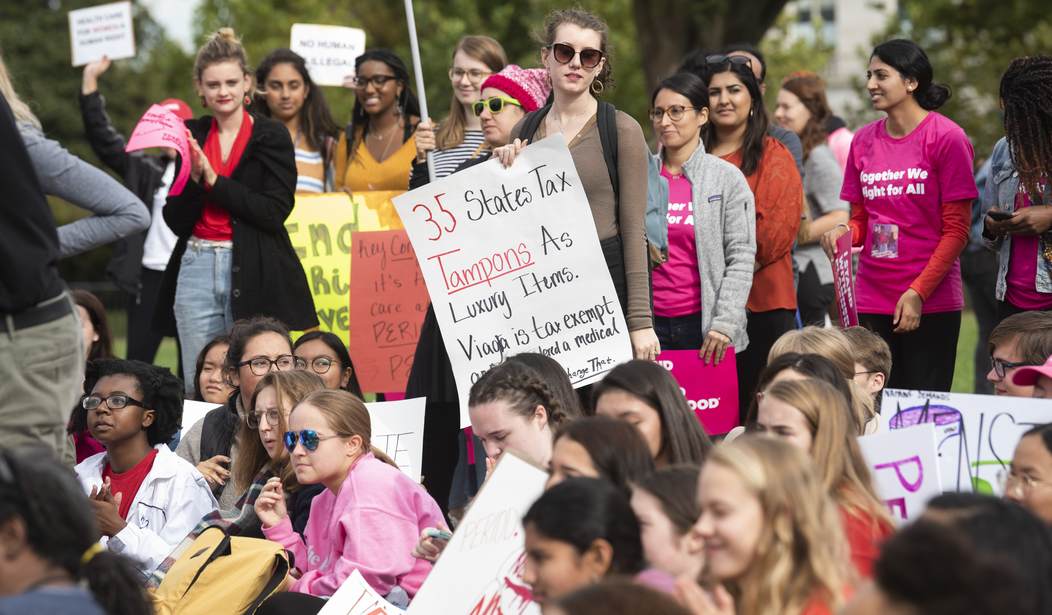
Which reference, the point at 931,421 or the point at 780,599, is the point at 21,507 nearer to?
the point at 780,599

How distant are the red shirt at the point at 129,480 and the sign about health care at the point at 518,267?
1283mm

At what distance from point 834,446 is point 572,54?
Result: 7.12ft

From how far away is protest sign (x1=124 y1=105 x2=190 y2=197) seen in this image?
7047mm

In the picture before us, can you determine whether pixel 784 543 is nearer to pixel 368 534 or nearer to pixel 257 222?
pixel 368 534

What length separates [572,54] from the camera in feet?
19.4

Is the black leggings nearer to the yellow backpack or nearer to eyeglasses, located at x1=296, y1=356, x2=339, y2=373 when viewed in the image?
eyeglasses, located at x1=296, y1=356, x2=339, y2=373

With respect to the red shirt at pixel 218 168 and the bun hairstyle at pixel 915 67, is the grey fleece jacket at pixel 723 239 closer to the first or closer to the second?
the bun hairstyle at pixel 915 67

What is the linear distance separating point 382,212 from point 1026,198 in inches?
145

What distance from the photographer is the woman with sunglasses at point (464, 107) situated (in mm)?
7730

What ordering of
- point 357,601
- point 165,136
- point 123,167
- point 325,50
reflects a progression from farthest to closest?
1. point 123,167
2. point 325,50
3. point 165,136
4. point 357,601

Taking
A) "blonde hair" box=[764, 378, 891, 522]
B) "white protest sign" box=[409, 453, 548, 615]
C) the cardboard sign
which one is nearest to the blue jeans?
the cardboard sign

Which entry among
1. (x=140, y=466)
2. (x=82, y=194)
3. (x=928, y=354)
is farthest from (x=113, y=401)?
(x=928, y=354)

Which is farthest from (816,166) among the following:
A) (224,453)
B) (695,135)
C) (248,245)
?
(224,453)

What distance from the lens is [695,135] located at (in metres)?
6.88
